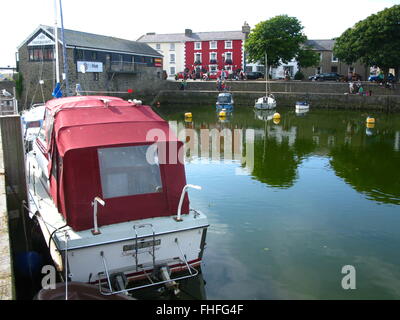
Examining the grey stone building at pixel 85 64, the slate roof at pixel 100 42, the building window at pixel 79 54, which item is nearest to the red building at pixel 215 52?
the slate roof at pixel 100 42

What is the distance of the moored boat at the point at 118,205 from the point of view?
7594 millimetres

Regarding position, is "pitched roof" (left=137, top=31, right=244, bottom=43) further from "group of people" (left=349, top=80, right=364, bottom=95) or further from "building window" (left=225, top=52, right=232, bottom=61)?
"group of people" (left=349, top=80, right=364, bottom=95)

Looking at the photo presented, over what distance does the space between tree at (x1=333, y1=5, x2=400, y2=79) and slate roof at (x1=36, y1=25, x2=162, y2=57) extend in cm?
2411

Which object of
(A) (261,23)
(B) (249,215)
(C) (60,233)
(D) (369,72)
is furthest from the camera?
(D) (369,72)

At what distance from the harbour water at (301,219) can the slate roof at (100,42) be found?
24.5 metres

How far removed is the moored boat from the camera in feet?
24.9

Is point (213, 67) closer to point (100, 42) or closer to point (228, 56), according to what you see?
point (228, 56)

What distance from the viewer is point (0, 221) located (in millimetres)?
8000

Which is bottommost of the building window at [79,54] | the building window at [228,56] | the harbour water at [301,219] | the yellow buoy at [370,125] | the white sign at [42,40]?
the harbour water at [301,219]

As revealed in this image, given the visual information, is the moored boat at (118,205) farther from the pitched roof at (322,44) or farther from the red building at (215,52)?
the pitched roof at (322,44)

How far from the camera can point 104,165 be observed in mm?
7984
